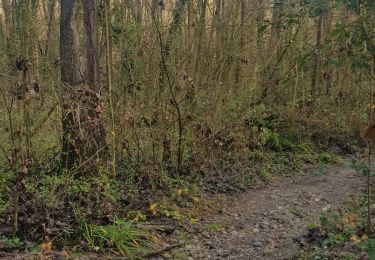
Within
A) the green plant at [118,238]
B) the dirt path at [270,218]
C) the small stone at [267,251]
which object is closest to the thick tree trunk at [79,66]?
the green plant at [118,238]

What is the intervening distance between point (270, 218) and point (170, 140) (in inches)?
65.7

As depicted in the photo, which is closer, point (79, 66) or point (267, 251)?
point (267, 251)

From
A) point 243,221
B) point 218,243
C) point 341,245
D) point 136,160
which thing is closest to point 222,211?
point 243,221

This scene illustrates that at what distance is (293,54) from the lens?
9016 millimetres

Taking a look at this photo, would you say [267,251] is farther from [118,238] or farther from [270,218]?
[118,238]

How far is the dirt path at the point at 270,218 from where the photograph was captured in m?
4.80

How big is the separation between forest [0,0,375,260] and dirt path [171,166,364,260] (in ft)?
0.08

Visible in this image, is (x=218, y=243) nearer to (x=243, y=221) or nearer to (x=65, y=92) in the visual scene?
(x=243, y=221)

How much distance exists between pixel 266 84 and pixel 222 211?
139 inches

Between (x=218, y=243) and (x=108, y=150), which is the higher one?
(x=108, y=150)

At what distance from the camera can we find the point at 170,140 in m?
6.39

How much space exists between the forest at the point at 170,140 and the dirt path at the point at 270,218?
0.02m

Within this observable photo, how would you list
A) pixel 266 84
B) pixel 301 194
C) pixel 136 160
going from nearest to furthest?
pixel 136 160 → pixel 301 194 → pixel 266 84

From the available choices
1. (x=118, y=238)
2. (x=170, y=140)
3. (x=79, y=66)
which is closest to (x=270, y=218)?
(x=170, y=140)
